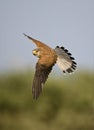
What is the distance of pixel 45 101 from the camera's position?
21000 mm

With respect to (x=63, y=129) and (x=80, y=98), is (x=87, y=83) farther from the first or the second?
(x=63, y=129)

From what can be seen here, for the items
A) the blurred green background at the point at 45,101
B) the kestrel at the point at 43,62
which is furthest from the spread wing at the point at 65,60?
the blurred green background at the point at 45,101

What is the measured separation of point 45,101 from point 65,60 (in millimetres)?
8029

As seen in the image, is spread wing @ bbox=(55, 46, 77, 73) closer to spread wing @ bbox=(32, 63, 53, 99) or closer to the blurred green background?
spread wing @ bbox=(32, 63, 53, 99)

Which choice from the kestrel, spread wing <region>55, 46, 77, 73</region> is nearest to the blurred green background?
spread wing <region>55, 46, 77, 73</region>

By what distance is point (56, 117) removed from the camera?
68.4ft

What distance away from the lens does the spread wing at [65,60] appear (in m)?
12.9

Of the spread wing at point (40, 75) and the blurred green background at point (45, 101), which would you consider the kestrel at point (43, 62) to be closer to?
the spread wing at point (40, 75)

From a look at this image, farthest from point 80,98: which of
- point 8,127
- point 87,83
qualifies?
point 8,127

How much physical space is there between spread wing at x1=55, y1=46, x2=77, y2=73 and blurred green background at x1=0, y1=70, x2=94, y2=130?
712 cm

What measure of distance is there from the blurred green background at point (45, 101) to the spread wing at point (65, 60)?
7.12 meters

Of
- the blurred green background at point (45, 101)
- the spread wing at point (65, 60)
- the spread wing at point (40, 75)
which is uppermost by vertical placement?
the spread wing at point (65, 60)

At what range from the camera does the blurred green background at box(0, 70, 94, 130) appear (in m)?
20.4

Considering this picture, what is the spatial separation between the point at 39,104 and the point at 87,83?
107 centimetres
